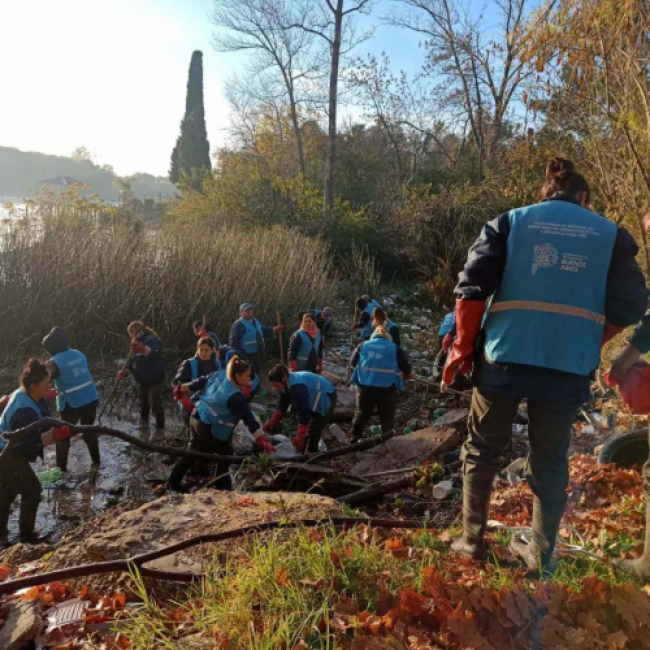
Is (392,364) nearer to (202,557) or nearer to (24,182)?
(202,557)

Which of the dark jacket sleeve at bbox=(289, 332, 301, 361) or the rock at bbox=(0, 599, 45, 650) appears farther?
the dark jacket sleeve at bbox=(289, 332, 301, 361)

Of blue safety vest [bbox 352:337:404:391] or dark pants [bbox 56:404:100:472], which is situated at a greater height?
blue safety vest [bbox 352:337:404:391]

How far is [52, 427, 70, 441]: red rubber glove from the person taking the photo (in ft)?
17.3

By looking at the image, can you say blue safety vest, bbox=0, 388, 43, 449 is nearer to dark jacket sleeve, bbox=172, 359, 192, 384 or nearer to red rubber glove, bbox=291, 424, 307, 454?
dark jacket sleeve, bbox=172, 359, 192, 384

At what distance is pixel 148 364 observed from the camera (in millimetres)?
7598

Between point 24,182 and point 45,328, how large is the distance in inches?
3648

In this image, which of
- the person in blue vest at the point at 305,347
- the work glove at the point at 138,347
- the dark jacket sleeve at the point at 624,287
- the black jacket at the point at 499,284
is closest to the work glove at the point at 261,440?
the work glove at the point at 138,347

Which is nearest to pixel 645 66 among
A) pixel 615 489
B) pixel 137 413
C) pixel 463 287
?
pixel 615 489

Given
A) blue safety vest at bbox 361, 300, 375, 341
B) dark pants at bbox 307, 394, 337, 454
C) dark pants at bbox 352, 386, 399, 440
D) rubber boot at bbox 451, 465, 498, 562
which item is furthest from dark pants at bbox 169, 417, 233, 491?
blue safety vest at bbox 361, 300, 375, 341

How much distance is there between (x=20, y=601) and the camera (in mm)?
2807

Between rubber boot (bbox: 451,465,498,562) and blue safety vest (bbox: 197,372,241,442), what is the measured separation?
3214mm

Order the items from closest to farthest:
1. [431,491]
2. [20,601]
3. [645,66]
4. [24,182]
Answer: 1. [20,601]
2. [431,491]
3. [645,66]
4. [24,182]

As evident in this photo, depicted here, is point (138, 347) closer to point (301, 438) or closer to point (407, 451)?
point (301, 438)

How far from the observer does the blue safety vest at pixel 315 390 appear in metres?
6.06
